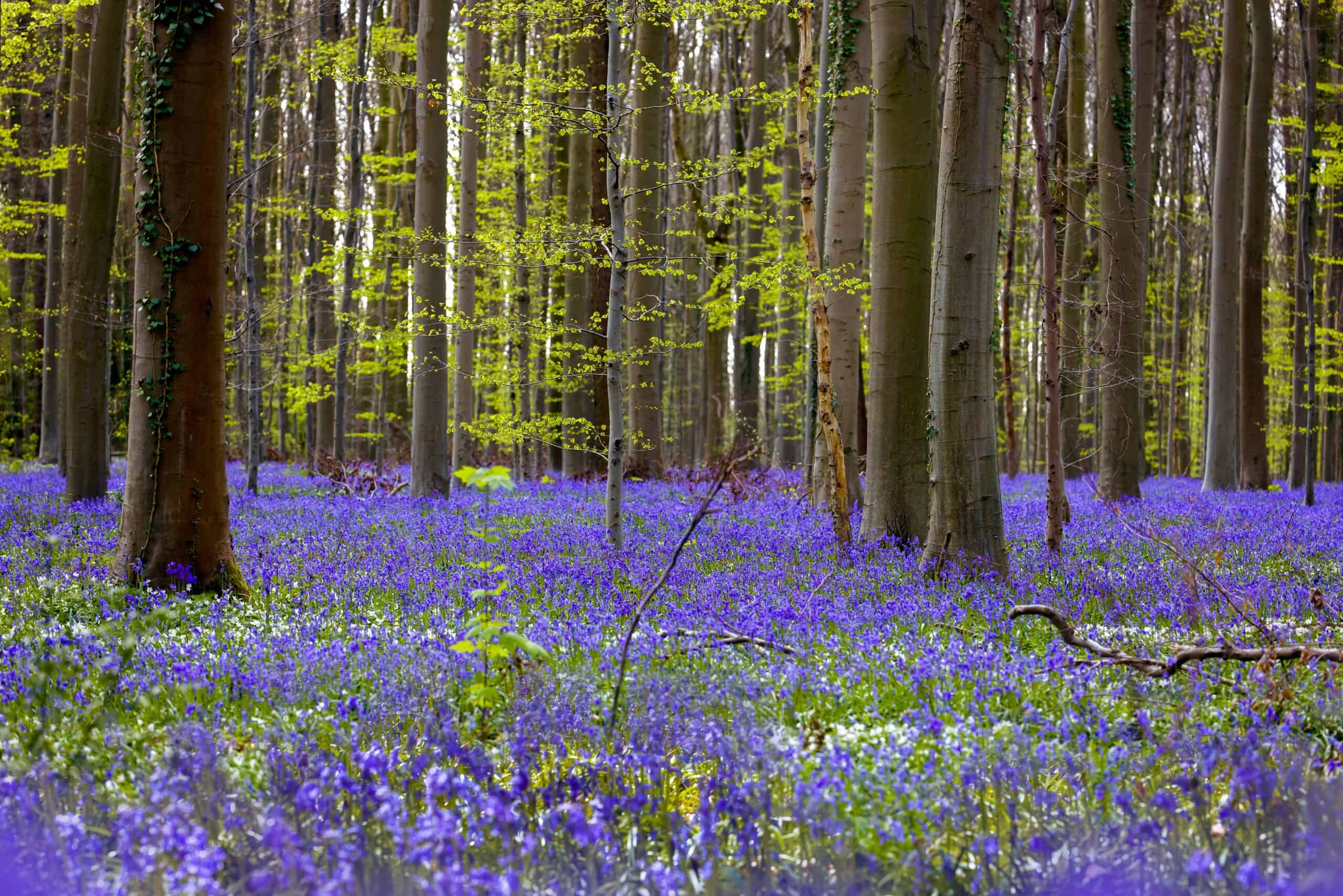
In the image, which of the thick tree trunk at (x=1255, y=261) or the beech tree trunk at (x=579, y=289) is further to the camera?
the beech tree trunk at (x=579, y=289)

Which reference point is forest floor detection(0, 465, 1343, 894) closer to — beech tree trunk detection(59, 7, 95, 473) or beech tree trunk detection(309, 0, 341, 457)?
beech tree trunk detection(59, 7, 95, 473)

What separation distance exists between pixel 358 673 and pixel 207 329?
3.49m

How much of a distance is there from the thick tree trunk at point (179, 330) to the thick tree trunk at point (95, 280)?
7570 mm

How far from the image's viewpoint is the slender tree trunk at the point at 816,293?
8719mm

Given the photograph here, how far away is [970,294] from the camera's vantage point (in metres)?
7.38

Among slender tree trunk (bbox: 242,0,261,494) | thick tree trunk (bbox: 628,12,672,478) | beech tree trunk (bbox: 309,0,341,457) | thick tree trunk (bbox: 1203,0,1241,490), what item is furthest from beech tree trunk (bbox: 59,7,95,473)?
thick tree trunk (bbox: 1203,0,1241,490)

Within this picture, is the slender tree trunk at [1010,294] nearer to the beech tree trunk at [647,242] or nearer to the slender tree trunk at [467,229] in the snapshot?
the beech tree trunk at [647,242]

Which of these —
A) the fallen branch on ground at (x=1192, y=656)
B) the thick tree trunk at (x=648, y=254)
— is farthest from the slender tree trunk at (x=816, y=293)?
the thick tree trunk at (x=648, y=254)

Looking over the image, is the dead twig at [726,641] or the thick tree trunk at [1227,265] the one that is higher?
the thick tree trunk at [1227,265]

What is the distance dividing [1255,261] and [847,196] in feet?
37.9

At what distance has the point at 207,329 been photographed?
22.5ft

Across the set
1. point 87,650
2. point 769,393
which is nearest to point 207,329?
point 87,650

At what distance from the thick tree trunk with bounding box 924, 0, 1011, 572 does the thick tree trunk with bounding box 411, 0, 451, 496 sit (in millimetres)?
9092

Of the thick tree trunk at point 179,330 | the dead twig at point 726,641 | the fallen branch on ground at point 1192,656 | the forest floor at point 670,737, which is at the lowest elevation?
the forest floor at point 670,737
